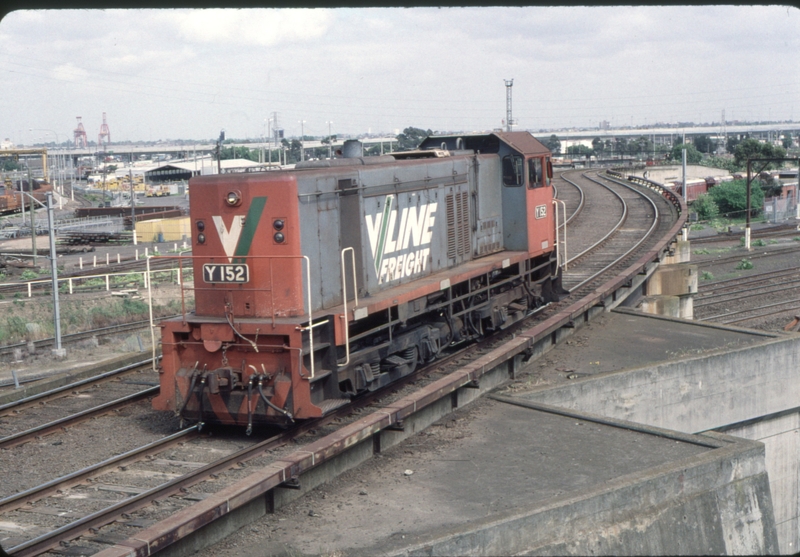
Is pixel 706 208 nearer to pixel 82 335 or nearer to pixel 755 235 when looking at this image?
pixel 755 235

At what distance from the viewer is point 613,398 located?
12289mm

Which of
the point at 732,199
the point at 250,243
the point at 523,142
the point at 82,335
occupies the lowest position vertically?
the point at 82,335

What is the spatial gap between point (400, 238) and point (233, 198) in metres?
3.02

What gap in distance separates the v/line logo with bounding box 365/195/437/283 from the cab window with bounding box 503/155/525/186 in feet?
9.29

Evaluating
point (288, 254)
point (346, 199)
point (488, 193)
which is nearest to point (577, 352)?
point (488, 193)

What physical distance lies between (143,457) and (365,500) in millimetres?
2592

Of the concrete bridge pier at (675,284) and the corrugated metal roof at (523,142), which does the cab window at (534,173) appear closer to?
the corrugated metal roof at (523,142)

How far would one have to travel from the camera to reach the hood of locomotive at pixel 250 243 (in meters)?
Answer: 9.30

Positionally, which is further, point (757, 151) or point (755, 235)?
point (757, 151)

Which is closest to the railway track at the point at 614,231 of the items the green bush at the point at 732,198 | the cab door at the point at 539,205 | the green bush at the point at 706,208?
the cab door at the point at 539,205

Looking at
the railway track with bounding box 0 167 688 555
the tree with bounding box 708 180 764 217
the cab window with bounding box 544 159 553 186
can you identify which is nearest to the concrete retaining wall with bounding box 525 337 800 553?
the railway track with bounding box 0 167 688 555

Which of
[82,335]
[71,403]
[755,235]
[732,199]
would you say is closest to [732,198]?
[732,199]

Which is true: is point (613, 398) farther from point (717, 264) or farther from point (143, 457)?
point (717, 264)

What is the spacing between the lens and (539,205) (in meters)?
15.6
